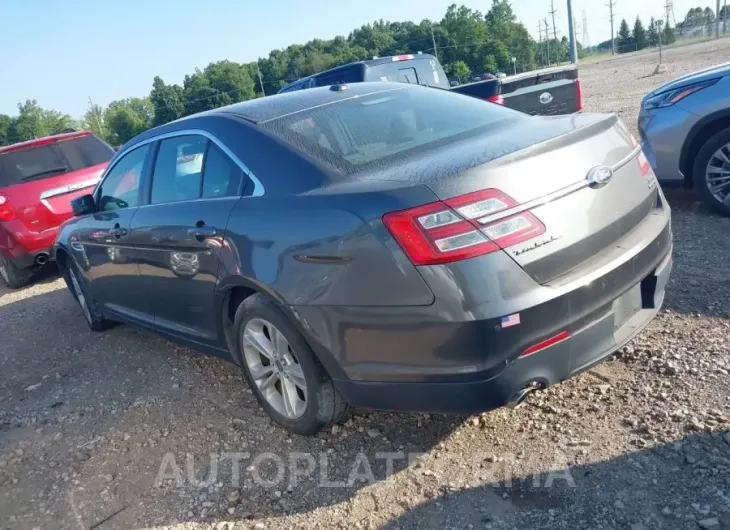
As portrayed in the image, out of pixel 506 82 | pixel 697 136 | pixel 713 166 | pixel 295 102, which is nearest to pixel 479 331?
pixel 295 102

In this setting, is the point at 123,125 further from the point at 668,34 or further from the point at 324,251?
the point at 324,251

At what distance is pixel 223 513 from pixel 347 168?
1.59 meters

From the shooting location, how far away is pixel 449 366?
2408 mm

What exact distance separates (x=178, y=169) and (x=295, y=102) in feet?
2.68

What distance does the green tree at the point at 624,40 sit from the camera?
235 ft

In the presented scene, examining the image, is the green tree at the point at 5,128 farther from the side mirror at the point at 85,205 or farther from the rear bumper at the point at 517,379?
the rear bumper at the point at 517,379

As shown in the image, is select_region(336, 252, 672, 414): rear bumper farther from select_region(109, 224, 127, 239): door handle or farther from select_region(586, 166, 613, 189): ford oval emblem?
select_region(109, 224, 127, 239): door handle

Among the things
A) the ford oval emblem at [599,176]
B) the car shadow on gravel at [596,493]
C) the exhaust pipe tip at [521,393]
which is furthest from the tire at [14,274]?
the ford oval emblem at [599,176]

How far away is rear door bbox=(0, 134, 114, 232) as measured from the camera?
7.39 m

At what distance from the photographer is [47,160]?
775 centimetres

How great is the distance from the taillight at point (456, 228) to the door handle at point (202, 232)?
118cm

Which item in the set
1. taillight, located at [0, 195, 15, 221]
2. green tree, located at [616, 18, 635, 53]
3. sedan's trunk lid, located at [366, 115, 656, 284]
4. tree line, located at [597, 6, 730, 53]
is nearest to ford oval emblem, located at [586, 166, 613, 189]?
sedan's trunk lid, located at [366, 115, 656, 284]

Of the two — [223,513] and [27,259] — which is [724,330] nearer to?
[223,513]

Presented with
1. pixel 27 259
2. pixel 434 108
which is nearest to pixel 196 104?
pixel 27 259
